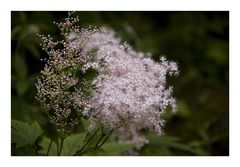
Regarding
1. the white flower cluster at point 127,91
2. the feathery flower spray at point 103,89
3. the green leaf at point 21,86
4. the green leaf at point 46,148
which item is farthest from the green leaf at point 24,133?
the green leaf at point 21,86

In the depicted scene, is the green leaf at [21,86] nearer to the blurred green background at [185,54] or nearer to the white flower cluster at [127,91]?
the blurred green background at [185,54]

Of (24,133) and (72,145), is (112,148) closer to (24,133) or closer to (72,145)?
(72,145)

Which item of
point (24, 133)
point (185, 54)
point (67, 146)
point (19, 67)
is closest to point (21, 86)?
point (19, 67)

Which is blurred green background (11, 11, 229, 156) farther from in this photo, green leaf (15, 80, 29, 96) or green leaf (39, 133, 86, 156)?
green leaf (39, 133, 86, 156)

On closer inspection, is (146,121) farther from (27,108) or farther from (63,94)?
(27,108)

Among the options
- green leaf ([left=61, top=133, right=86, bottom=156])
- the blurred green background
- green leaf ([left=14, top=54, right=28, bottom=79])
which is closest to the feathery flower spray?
green leaf ([left=61, top=133, right=86, bottom=156])

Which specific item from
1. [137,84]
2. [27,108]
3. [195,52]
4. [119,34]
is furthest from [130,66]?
[195,52]

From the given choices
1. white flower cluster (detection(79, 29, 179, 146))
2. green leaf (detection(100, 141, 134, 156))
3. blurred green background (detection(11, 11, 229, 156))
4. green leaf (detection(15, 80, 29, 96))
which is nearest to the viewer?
white flower cluster (detection(79, 29, 179, 146))
